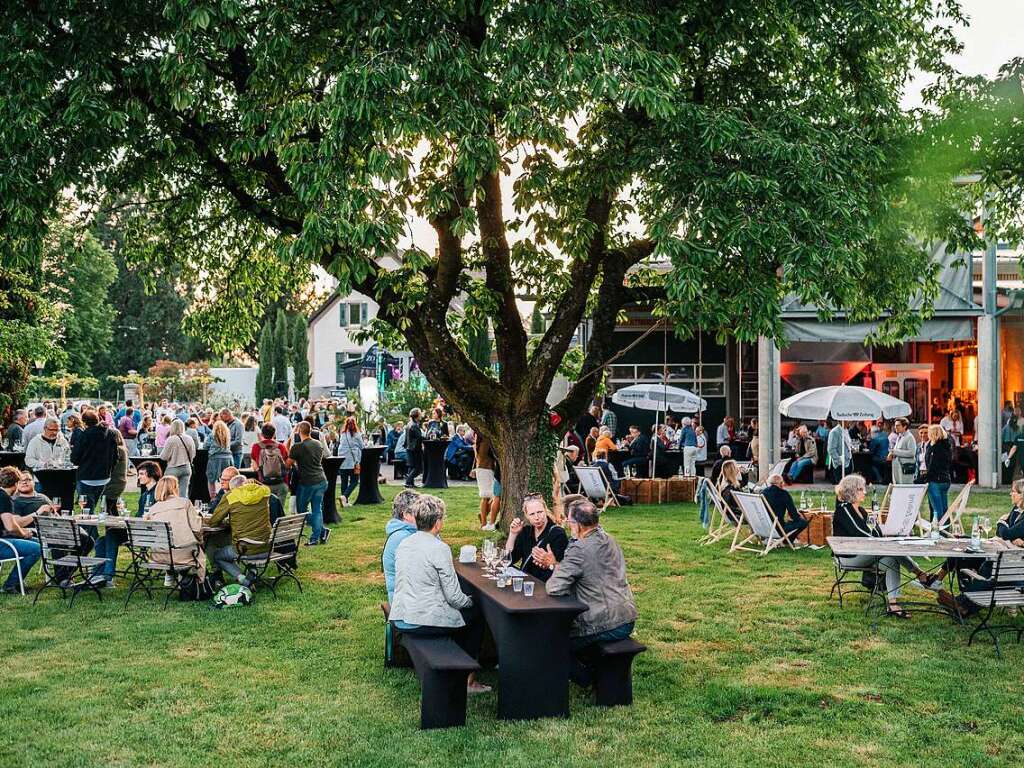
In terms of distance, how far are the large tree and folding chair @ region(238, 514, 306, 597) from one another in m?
2.22

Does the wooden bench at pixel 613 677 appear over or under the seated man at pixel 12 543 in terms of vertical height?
under

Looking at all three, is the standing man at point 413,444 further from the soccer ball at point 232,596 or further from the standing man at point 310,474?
the soccer ball at point 232,596

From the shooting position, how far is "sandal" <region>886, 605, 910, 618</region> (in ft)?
31.4

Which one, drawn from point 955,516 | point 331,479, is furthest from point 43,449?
point 955,516

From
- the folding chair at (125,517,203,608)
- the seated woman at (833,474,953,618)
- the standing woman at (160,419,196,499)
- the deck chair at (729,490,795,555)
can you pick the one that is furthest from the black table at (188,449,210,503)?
the seated woman at (833,474,953,618)

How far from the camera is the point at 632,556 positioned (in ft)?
42.3

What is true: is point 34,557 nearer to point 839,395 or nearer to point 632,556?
point 632,556

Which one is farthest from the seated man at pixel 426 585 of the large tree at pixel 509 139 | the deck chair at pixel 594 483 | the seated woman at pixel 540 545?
the deck chair at pixel 594 483

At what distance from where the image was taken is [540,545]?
800 cm

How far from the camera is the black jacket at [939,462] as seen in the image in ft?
48.4

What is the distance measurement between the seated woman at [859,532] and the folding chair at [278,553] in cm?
572

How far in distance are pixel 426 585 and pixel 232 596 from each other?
4.01m

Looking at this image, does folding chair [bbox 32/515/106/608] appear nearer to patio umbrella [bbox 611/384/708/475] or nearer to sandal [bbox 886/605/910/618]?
sandal [bbox 886/605/910/618]

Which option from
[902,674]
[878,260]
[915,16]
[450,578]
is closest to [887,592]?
[902,674]
